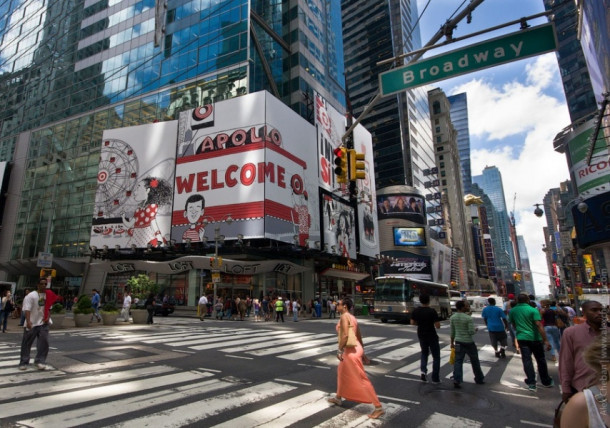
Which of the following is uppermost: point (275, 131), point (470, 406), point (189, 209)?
point (275, 131)

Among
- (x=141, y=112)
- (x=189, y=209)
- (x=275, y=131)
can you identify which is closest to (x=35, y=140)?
(x=141, y=112)

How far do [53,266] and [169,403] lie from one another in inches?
1814

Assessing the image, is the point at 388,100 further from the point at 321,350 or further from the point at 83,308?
the point at 321,350

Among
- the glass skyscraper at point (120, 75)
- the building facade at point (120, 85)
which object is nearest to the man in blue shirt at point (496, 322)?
the building facade at point (120, 85)

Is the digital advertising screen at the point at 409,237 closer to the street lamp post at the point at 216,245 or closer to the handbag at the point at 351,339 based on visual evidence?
the street lamp post at the point at 216,245

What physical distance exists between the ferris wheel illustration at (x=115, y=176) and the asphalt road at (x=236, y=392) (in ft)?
105

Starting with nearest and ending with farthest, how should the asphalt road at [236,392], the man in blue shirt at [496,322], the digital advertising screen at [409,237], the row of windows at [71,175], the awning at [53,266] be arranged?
the asphalt road at [236,392]
the man in blue shirt at [496,322]
the awning at [53,266]
the row of windows at [71,175]
the digital advertising screen at [409,237]

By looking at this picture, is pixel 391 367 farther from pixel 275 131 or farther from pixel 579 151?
pixel 579 151

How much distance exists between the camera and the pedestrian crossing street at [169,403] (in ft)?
15.9

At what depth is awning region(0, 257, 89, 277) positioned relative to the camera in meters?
42.6

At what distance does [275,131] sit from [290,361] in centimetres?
2912

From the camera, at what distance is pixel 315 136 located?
1688 inches

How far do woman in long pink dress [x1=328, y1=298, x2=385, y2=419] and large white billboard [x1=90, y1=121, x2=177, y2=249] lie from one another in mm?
33493

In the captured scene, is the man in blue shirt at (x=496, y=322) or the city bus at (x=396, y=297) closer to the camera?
the man in blue shirt at (x=496, y=322)
